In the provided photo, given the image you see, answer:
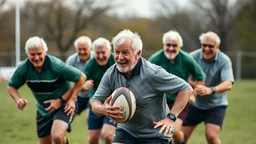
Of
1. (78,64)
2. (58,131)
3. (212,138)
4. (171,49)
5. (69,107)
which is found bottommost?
(212,138)

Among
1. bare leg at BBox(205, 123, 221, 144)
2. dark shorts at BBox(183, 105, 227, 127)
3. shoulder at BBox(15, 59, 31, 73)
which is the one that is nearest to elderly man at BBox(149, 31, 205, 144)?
dark shorts at BBox(183, 105, 227, 127)

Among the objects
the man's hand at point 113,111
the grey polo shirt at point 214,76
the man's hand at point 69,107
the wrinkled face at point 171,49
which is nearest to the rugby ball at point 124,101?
the man's hand at point 113,111

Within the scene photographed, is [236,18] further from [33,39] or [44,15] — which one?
[33,39]

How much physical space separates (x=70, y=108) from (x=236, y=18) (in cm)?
4472

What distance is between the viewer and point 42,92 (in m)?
6.96

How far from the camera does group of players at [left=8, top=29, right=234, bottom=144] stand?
4.96m

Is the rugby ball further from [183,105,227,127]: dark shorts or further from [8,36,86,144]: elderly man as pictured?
[183,105,227,127]: dark shorts

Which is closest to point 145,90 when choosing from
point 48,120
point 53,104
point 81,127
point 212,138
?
point 53,104

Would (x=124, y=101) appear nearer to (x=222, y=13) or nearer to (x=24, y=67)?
(x=24, y=67)

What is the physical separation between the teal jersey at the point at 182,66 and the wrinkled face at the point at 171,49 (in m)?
0.09

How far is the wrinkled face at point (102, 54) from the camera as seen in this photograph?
8008 millimetres

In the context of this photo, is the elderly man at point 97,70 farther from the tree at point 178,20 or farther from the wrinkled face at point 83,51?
the tree at point 178,20

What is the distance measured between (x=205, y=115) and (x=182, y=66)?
39.5 inches

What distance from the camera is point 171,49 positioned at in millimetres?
7750
